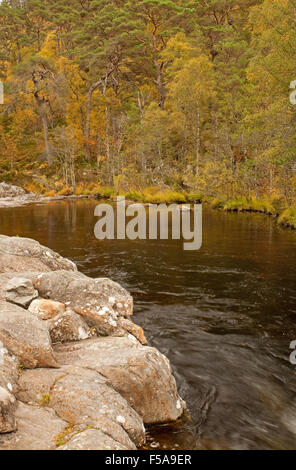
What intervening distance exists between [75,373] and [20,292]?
232 cm

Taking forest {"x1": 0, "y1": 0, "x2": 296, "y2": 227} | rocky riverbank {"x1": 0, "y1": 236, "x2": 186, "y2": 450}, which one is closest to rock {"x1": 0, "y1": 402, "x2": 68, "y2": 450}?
rocky riverbank {"x1": 0, "y1": 236, "x2": 186, "y2": 450}

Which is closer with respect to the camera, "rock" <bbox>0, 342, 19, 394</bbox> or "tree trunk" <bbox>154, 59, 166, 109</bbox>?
"rock" <bbox>0, 342, 19, 394</bbox>

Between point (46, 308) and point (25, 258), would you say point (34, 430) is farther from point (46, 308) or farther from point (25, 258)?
point (25, 258)

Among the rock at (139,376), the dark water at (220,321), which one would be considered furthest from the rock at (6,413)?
the dark water at (220,321)

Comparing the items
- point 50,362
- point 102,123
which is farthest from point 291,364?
point 102,123

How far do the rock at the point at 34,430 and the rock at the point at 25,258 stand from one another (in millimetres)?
4881

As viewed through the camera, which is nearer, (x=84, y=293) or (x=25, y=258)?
(x=84, y=293)

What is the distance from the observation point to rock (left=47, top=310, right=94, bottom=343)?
538 centimetres

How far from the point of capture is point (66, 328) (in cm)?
545

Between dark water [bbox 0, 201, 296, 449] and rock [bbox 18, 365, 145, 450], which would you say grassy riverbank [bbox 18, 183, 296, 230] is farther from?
rock [bbox 18, 365, 145, 450]

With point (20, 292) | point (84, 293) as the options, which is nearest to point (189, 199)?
point (84, 293)

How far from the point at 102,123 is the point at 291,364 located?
172ft

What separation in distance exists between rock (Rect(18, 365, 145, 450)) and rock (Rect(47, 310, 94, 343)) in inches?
44.5

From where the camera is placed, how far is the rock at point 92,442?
10.4ft
